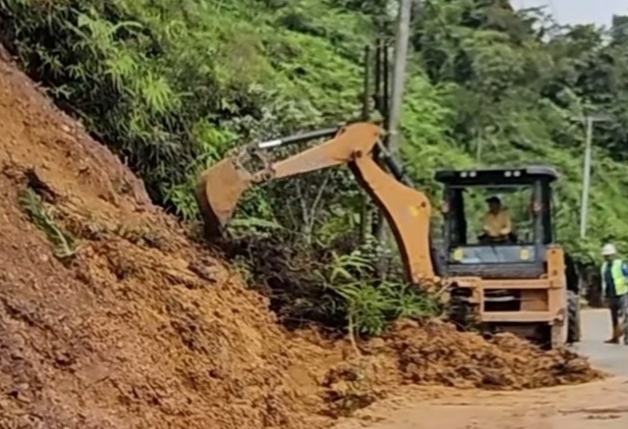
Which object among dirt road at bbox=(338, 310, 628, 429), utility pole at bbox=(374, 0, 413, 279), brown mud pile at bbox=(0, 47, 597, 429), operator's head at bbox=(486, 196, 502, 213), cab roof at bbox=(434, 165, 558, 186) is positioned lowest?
dirt road at bbox=(338, 310, 628, 429)

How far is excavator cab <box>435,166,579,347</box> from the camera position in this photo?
1375 centimetres

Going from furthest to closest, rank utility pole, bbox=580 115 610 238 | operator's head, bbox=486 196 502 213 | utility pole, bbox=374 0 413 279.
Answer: utility pole, bbox=580 115 610 238, utility pole, bbox=374 0 413 279, operator's head, bbox=486 196 502 213

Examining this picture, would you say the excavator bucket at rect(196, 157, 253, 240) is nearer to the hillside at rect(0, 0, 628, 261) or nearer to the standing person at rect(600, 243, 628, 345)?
the hillside at rect(0, 0, 628, 261)

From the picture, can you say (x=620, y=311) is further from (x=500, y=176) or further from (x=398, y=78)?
(x=500, y=176)

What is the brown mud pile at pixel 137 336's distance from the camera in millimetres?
7898

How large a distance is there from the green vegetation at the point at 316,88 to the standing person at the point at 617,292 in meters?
4.46

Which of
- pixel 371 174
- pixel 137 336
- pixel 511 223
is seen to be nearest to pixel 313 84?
pixel 511 223

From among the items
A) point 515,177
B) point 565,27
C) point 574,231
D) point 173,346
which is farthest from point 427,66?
point 173,346

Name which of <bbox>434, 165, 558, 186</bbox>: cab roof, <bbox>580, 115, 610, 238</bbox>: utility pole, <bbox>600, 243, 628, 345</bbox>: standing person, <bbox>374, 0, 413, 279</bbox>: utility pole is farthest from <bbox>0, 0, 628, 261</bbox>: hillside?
<bbox>600, 243, 628, 345</bbox>: standing person

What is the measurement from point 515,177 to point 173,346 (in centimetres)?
656

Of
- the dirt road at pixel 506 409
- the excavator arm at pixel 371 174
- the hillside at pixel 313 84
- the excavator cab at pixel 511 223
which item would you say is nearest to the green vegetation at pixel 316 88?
the hillside at pixel 313 84

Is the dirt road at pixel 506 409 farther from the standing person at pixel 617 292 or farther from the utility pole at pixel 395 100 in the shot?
the standing person at pixel 617 292

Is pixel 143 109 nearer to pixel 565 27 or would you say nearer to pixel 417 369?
pixel 417 369

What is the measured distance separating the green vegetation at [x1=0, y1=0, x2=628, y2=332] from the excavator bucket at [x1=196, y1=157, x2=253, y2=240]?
100 centimetres
